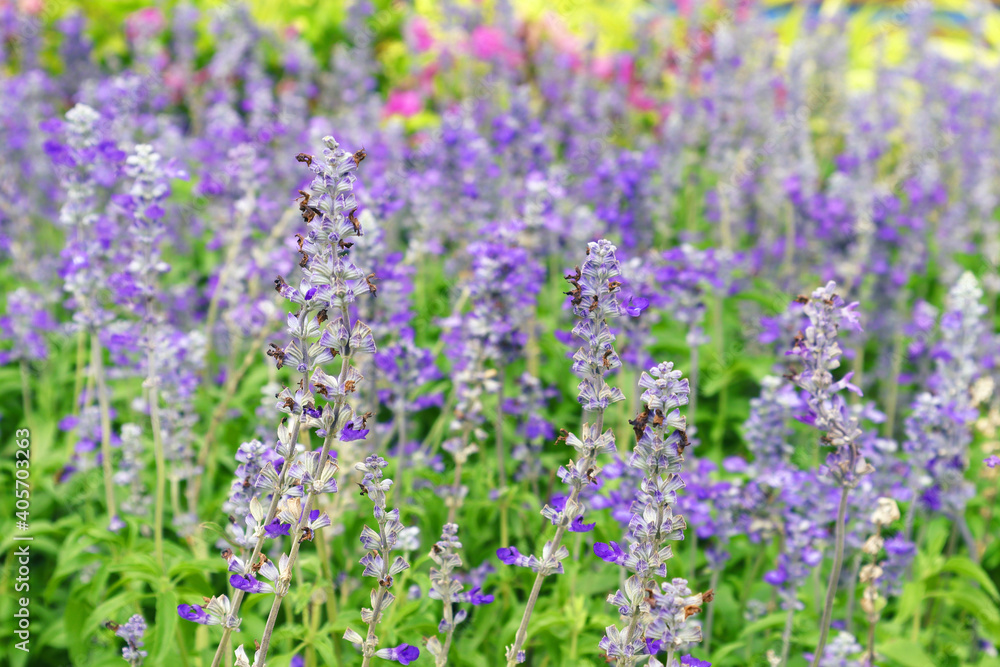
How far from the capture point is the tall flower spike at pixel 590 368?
201 cm

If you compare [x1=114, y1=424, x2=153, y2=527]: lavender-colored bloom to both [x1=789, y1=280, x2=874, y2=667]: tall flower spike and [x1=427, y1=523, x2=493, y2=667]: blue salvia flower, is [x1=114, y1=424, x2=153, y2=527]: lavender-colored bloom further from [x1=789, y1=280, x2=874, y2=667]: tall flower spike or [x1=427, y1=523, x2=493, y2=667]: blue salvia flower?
[x1=789, y1=280, x2=874, y2=667]: tall flower spike

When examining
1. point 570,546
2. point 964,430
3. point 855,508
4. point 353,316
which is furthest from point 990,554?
point 353,316

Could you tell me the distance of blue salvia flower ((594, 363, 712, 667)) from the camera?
1970mm

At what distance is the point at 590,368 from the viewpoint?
208 cm

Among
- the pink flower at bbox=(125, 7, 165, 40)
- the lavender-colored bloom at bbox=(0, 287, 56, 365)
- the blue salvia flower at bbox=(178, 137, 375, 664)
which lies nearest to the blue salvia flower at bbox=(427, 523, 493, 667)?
the blue salvia flower at bbox=(178, 137, 375, 664)

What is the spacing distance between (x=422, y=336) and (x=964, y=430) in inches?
112

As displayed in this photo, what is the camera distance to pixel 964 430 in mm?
3738

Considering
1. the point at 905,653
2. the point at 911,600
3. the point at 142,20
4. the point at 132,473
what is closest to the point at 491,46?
the point at 142,20

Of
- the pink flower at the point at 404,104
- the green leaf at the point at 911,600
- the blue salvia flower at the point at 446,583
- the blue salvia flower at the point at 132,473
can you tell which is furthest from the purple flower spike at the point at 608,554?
the pink flower at the point at 404,104

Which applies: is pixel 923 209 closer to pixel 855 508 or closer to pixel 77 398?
pixel 855 508

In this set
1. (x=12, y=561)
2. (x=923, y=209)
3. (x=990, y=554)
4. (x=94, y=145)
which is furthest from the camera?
(x=923, y=209)

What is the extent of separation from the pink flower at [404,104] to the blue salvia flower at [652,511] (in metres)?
7.37

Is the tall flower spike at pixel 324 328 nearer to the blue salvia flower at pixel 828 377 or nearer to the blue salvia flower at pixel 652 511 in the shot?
the blue salvia flower at pixel 652 511

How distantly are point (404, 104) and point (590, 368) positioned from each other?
744 cm
